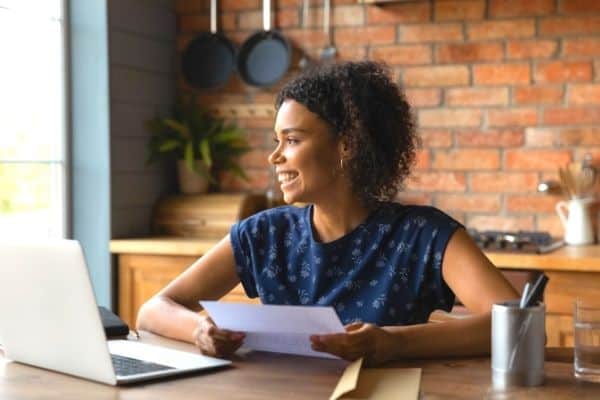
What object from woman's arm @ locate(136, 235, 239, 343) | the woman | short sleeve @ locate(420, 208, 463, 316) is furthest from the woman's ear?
woman's arm @ locate(136, 235, 239, 343)

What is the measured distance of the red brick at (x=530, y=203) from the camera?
3596mm

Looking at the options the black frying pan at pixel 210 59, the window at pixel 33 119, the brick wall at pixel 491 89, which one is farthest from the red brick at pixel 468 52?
the window at pixel 33 119

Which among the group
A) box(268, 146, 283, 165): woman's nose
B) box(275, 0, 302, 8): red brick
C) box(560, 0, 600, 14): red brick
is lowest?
box(268, 146, 283, 165): woman's nose

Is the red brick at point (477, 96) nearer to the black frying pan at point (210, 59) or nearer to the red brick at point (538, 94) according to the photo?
the red brick at point (538, 94)

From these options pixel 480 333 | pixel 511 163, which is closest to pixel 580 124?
pixel 511 163

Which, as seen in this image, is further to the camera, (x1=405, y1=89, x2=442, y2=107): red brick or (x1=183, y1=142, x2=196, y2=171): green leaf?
(x1=183, y1=142, x2=196, y2=171): green leaf

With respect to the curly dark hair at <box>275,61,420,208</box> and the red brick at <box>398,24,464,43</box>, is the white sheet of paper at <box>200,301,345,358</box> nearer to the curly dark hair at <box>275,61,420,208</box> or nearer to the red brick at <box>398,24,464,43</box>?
the curly dark hair at <box>275,61,420,208</box>

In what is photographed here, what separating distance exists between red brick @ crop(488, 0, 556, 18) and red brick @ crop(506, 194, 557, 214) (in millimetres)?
680

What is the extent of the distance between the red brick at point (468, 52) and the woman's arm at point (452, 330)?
1.73 meters

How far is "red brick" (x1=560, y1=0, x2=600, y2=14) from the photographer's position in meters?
3.47

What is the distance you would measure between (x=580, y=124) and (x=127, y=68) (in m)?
1.75

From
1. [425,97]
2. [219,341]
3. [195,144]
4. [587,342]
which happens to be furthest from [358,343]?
[195,144]

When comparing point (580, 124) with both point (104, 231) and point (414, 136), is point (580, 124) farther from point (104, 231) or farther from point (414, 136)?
point (104, 231)

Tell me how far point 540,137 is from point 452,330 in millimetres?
1946
